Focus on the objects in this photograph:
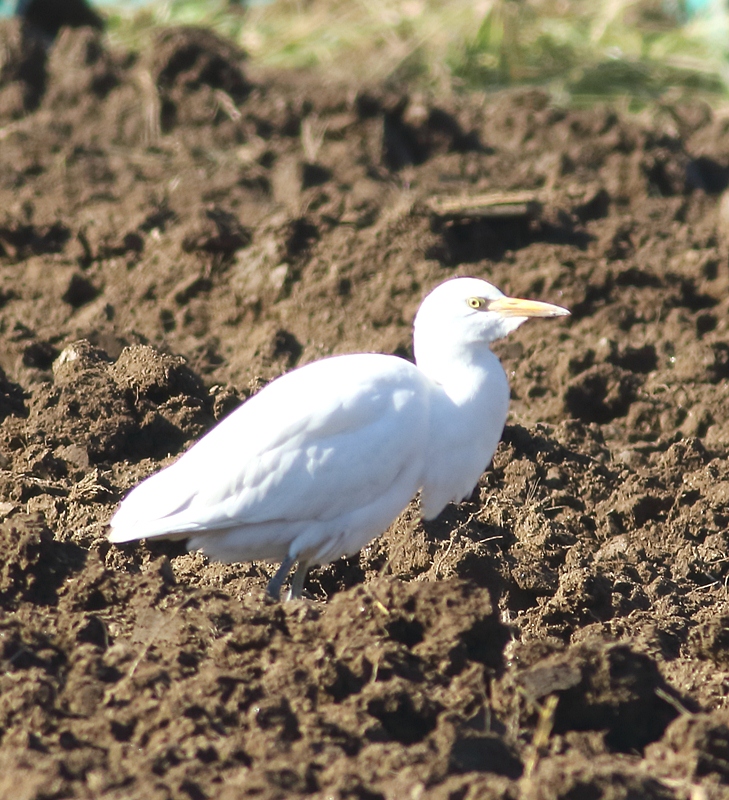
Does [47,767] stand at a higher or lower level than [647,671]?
higher

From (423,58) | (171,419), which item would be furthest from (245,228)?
(423,58)

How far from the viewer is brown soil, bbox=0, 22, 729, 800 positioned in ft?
13.8

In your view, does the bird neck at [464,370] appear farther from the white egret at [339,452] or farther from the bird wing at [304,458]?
the bird wing at [304,458]

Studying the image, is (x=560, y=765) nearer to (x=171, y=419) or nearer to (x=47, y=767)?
(x=47, y=767)

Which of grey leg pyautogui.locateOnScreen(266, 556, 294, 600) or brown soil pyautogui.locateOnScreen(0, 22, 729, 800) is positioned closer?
brown soil pyautogui.locateOnScreen(0, 22, 729, 800)

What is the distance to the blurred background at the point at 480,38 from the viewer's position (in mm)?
14484

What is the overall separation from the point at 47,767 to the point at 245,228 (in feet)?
21.2

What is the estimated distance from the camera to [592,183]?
11.4m

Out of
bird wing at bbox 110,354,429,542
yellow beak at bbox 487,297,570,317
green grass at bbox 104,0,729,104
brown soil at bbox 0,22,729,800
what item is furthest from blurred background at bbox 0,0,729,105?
bird wing at bbox 110,354,429,542

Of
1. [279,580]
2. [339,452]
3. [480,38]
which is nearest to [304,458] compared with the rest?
[339,452]

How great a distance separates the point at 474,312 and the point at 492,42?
32.2ft

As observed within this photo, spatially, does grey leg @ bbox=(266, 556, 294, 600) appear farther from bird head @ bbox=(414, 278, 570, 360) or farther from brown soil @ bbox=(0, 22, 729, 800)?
bird head @ bbox=(414, 278, 570, 360)

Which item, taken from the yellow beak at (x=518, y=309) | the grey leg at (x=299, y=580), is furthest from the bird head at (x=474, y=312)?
the grey leg at (x=299, y=580)

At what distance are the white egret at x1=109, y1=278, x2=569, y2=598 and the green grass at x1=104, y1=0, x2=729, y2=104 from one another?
8891 mm
